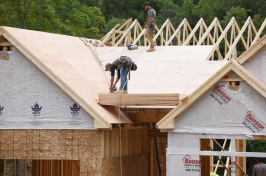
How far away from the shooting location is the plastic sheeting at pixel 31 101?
89.3 ft

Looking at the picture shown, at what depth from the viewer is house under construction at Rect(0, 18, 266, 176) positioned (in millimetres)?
25562

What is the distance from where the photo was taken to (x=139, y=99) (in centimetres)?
2688

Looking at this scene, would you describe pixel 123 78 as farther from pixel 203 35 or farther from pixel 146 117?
pixel 203 35

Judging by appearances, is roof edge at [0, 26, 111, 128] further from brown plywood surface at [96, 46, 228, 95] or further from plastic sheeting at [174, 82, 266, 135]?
brown plywood surface at [96, 46, 228, 95]

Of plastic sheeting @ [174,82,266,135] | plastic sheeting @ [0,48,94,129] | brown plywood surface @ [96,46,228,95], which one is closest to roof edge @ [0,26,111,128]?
plastic sheeting @ [0,48,94,129]

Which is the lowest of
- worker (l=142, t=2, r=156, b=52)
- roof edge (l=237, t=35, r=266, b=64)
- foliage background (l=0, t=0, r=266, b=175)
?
roof edge (l=237, t=35, r=266, b=64)

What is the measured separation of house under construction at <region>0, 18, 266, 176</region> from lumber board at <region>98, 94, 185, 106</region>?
0.03 meters

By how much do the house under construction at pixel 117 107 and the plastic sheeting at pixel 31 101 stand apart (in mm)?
30

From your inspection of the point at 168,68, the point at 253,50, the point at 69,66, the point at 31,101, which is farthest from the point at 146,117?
the point at 253,50

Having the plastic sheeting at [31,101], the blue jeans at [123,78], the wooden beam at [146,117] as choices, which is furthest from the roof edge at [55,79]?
the wooden beam at [146,117]

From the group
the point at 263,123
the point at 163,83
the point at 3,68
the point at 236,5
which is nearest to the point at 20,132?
the point at 3,68

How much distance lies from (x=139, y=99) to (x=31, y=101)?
3391 mm

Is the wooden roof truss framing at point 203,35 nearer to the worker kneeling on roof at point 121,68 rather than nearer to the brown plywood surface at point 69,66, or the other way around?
the brown plywood surface at point 69,66

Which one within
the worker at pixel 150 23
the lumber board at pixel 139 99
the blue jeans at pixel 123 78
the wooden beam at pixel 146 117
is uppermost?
the worker at pixel 150 23
